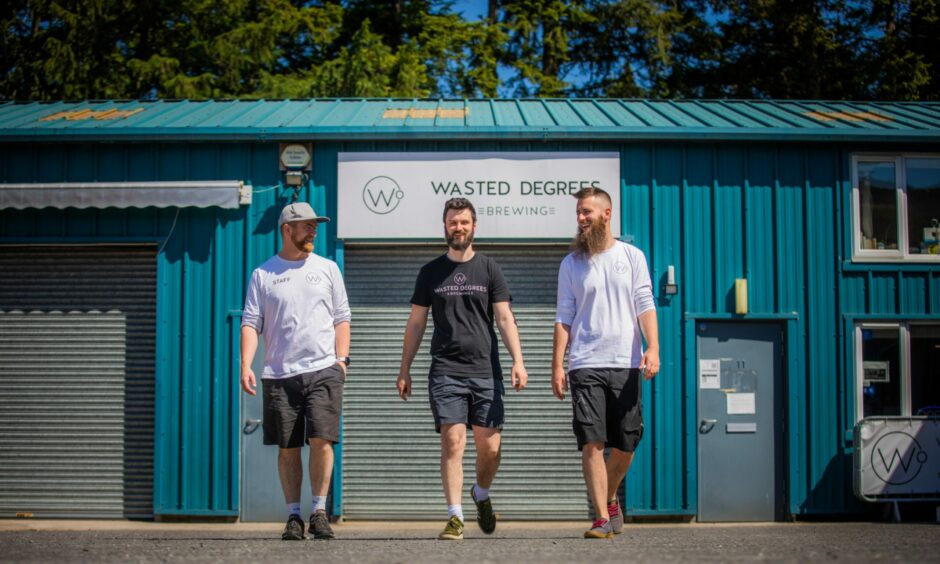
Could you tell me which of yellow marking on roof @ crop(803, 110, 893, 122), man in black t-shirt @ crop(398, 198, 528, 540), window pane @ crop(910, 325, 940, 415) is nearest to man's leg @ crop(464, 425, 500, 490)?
man in black t-shirt @ crop(398, 198, 528, 540)

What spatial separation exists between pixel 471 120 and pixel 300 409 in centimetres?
495

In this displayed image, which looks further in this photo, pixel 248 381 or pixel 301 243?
pixel 301 243

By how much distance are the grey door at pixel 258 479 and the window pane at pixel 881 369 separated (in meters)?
6.16

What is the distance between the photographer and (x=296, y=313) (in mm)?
6086

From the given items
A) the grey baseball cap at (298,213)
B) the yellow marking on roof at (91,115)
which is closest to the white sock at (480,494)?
the grey baseball cap at (298,213)

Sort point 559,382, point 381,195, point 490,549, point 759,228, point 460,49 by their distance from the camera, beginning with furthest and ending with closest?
point 460,49
point 759,228
point 381,195
point 559,382
point 490,549

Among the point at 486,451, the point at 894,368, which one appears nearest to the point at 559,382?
the point at 486,451

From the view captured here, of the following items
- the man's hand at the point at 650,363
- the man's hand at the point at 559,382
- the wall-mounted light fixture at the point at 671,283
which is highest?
the wall-mounted light fixture at the point at 671,283

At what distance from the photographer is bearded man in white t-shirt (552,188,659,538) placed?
573 cm

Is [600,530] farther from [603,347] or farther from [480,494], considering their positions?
[603,347]

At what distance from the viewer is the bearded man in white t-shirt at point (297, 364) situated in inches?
236

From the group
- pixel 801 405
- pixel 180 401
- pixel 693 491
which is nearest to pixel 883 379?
pixel 801 405

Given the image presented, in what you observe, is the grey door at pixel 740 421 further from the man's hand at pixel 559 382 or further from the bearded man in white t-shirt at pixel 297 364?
the bearded man in white t-shirt at pixel 297 364

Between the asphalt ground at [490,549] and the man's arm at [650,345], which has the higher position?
the man's arm at [650,345]
